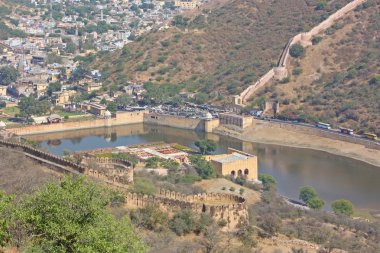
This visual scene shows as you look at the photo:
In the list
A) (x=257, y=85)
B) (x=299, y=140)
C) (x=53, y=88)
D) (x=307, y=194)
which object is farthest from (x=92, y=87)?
(x=307, y=194)

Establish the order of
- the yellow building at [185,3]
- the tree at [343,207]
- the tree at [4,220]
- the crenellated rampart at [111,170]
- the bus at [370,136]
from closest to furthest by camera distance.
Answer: the tree at [4,220] < the crenellated rampart at [111,170] < the tree at [343,207] < the bus at [370,136] < the yellow building at [185,3]

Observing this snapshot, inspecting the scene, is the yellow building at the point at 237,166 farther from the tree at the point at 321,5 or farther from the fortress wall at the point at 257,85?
the tree at the point at 321,5

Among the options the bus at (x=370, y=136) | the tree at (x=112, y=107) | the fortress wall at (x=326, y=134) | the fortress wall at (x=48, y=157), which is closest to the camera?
the fortress wall at (x=48, y=157)

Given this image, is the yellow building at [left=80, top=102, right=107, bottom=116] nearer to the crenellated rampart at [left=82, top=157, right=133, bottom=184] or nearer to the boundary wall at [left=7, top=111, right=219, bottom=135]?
the boundary wall at [left=7, top=111, right=219, bottom=135]

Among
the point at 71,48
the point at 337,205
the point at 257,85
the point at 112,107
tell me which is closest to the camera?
the point at 337,205

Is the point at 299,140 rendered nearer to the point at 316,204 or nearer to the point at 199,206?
the point at 316,204

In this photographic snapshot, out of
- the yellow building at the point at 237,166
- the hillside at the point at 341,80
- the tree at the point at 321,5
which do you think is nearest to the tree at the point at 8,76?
the hillside at the point at 341,80
